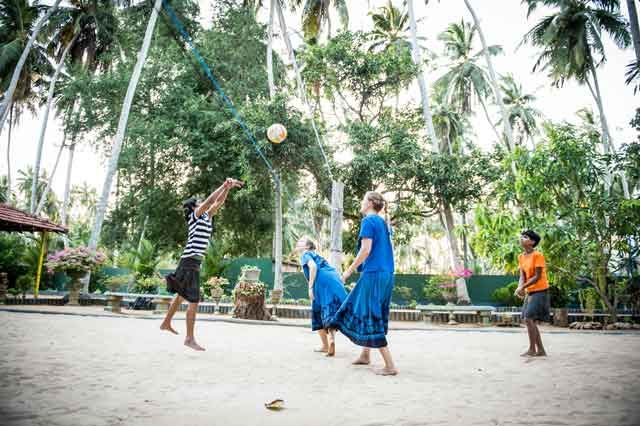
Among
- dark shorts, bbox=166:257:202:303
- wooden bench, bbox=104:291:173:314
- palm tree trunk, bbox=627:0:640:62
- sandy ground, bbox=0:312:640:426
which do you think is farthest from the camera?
palm tree trunk, bbox=627:0:640:62

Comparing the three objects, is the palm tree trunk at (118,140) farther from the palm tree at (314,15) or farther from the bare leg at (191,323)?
the bare leg at (191,323)

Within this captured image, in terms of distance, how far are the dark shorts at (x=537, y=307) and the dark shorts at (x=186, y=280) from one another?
398 cm

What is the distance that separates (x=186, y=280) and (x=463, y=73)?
24.1m

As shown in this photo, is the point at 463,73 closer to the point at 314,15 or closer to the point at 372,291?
the point at 314,15

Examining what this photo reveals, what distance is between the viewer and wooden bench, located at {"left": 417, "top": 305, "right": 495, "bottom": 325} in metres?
12.4

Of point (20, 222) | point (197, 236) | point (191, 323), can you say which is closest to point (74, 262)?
point (20, 222)

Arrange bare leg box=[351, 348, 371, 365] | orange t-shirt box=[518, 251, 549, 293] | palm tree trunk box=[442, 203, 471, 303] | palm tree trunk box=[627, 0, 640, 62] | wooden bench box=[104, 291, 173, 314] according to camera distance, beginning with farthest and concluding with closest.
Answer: palm tree trunk box=[442, 203, 471, 303] → palm tree trunk box=[627, 0, 640, 62] → wooden bench box=[104, 291, 173, 314] → orange t-shirt box=[518, 251, 549, 293] → bare leg box=[351, 348, 371, 365]

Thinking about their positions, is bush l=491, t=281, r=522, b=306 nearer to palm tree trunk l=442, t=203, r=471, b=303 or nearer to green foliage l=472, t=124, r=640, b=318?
palm tree trunk l=442, t=203, r=471, b=303

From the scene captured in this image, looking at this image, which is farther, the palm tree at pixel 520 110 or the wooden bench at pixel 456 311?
the palm tree at pixel 520 110

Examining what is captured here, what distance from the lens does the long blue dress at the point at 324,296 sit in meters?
5.20

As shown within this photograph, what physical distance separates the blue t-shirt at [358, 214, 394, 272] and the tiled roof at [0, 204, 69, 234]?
12.5 metres

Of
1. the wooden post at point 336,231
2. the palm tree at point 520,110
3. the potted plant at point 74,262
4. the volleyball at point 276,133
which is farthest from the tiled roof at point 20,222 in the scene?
the palm tree at point 520,110

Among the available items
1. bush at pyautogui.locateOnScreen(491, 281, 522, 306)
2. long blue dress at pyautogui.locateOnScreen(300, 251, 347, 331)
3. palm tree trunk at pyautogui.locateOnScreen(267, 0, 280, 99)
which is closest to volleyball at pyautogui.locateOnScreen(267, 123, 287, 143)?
long blue dress at pyautogui.locateOnScreen(300, 251, 347, 331)

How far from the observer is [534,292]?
5508 millimetres
